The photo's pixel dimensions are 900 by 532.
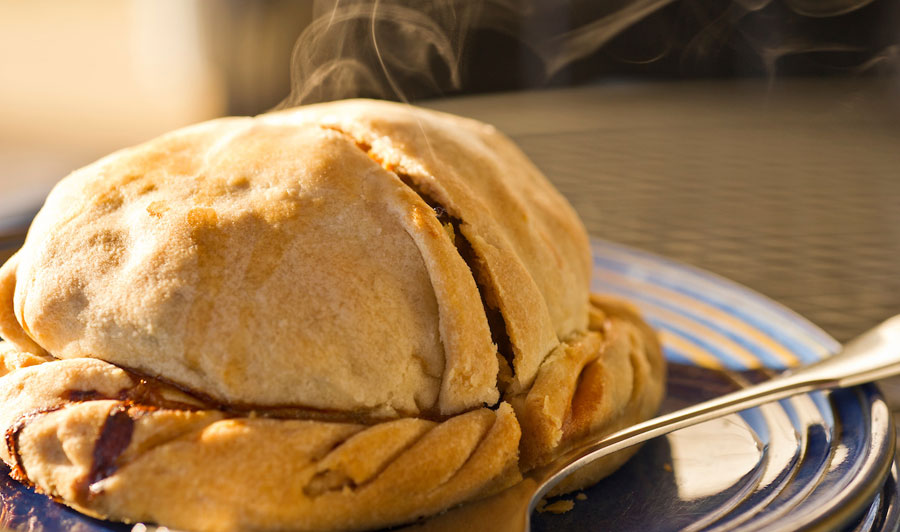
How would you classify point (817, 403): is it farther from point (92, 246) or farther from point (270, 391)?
point (92, 246)

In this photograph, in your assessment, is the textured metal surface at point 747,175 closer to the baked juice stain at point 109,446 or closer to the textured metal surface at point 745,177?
the textured metal surface at point 745,177

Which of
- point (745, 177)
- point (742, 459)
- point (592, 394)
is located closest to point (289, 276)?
point (592, 394)

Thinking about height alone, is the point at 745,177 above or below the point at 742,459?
below

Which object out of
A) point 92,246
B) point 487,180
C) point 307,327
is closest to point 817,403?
point 487,180

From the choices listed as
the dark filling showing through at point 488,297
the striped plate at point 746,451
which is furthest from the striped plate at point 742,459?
the dark filling showing through at point 488,297

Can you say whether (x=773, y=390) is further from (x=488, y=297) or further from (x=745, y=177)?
(x=745, y=177)

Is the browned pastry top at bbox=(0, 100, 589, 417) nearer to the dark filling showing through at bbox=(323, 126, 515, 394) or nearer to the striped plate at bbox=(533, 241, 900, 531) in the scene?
the dark filling showing through at bbox=(323, 126, 515, 394)
